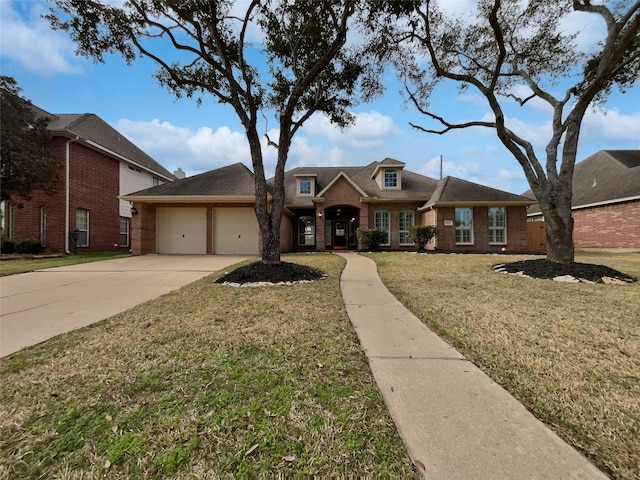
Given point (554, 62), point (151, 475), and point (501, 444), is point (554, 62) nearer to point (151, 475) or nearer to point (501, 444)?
point (501, 444)

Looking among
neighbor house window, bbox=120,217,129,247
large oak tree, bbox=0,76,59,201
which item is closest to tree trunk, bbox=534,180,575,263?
large oak tree, bbox=0,76,59,201

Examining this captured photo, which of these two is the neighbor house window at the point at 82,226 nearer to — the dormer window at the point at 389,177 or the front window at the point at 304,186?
the front window at the point at 304,186

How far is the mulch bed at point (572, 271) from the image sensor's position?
7.22 meters

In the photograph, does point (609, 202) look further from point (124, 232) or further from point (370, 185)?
point (124, 232)

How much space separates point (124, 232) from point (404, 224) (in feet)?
57.0

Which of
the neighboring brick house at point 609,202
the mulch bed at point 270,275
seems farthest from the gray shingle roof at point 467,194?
the mulch bed at point 270,275

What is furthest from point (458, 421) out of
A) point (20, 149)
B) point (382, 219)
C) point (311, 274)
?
point (20, 149)

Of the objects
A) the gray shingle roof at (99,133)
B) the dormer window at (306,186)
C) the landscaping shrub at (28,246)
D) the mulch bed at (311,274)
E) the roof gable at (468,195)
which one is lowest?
the mulch bed at (311,274)

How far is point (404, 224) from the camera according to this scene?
730 inches

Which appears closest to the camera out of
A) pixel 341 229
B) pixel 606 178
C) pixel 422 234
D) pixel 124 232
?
pixel 422 234

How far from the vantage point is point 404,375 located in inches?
97.7

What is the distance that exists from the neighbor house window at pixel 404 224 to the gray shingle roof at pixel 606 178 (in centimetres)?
1135

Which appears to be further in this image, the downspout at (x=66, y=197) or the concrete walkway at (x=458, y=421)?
the downspout at (x=66, y=197)

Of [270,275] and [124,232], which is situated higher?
[124,232]
